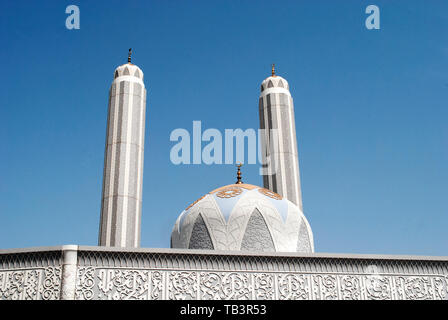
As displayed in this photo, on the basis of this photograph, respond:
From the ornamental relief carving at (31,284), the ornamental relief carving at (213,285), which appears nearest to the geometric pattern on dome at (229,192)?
the ornamental relief carving at (213,285)

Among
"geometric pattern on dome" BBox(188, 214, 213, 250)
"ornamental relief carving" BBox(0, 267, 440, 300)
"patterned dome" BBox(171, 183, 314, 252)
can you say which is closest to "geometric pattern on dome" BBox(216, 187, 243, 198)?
"patterned dome" BBox(171, 183, 314, 252)

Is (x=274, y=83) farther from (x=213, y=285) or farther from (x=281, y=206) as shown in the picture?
(x=213, y=285)

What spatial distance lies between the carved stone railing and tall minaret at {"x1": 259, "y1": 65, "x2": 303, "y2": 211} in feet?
17.6

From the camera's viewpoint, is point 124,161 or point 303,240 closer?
point 303,240

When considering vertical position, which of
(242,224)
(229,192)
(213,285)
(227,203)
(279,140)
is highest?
(279,140)

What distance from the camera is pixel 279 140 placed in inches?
448

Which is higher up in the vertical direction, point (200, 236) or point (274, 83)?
point (274, 83)

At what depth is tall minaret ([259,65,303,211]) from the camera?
10.9 m

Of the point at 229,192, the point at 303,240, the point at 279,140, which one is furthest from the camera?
the point at 279,140

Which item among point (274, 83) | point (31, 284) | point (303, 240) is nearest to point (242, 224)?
point (303, 240)

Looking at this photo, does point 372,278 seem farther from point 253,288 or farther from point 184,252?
point 184,252

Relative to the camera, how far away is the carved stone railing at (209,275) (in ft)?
15.4

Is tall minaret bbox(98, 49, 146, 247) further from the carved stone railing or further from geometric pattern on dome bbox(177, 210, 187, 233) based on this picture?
the carved stone railing
